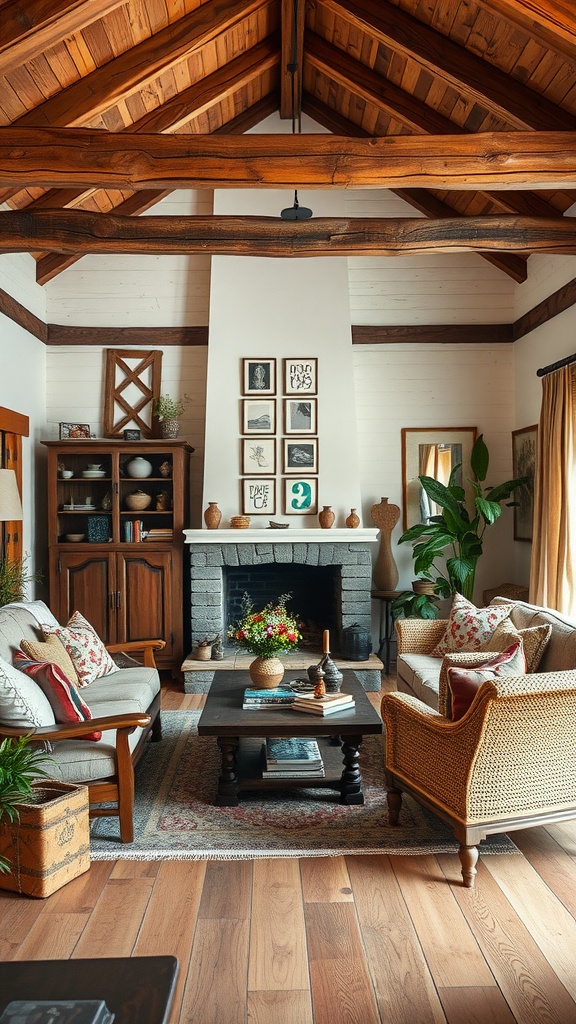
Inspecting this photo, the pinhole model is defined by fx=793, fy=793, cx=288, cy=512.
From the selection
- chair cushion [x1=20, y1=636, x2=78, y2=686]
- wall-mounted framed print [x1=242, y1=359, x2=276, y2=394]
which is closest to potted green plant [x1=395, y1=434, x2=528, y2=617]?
wall-mounted framed print [x1=242, y1=359, x2=276, y2=394]

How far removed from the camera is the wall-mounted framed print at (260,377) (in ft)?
22.2

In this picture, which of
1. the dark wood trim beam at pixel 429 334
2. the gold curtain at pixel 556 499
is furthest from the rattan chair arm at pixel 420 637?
the dark wood trim beam at pixel 429 334

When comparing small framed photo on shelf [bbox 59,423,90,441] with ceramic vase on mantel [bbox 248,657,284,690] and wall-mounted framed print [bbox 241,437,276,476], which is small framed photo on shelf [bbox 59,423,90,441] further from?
ceramic vase on mantel [bbox 248,657,284,690]

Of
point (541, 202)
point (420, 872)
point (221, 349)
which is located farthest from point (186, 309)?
point (420, 872)

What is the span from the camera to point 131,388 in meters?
7.11

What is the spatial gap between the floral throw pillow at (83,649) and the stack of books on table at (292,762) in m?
1.12

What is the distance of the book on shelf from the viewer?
3.88m

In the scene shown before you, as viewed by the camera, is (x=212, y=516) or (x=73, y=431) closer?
(x=212, y=516)

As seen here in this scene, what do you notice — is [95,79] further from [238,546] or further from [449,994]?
[449,994]

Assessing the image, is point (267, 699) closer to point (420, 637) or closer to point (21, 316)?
point (420, 637)

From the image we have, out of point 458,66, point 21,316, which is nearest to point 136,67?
point 458,66

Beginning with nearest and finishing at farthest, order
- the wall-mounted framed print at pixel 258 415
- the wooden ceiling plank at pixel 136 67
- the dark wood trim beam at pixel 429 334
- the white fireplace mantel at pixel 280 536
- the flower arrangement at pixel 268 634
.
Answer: the flower arrangement at pixel 268 634, the wooden ceiling plank at pixel 136 67, the white fireplace mantel at pixel 280 536, the wall-mounted framed print at pixel 258 415, the dark wood trim beam at pixel 429 334

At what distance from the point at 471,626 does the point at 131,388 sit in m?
3.91

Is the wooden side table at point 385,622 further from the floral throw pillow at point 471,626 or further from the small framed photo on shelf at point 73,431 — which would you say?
the small framed photo on shelf at point 73,431
